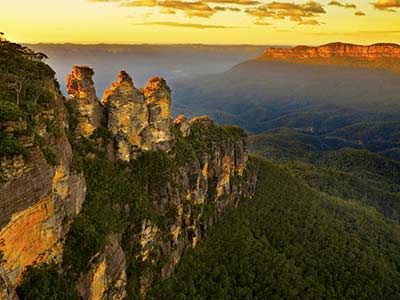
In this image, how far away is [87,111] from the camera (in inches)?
1492

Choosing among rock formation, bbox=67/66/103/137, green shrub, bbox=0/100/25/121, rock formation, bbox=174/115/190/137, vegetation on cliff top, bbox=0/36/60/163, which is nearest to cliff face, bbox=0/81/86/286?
vegetation on cliff top, bbox=0/36/60/163

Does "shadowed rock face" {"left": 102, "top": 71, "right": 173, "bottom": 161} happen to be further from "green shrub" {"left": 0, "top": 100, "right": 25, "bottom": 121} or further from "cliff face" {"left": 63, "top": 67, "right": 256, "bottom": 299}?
"green shrub" {"left": 0, "top": 100, "right": 25, "bottom": 121}

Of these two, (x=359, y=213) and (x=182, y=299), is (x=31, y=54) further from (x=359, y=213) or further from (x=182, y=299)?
(x=359, y=213)

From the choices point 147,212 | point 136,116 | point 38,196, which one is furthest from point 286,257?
point 38,196

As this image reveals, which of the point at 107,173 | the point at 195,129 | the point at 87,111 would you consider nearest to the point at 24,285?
the point at 107,173

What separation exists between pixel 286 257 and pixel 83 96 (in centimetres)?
→ 4638

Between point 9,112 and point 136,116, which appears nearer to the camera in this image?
point 9,112

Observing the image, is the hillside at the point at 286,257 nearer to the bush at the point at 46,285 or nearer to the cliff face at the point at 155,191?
the cliff face at the point at 155,191

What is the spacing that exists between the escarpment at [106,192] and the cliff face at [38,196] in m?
0.08

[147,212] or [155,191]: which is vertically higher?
[155,191]

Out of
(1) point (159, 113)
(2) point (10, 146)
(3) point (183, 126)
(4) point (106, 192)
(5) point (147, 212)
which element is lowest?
(5) point (147, 212)

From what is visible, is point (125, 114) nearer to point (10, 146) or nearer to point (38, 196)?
point (38, 196)

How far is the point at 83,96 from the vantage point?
3744 cm

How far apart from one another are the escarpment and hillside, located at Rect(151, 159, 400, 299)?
3.55 m
